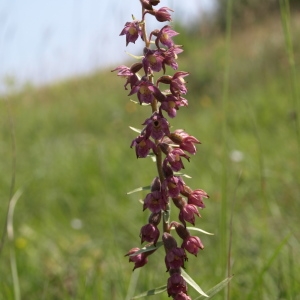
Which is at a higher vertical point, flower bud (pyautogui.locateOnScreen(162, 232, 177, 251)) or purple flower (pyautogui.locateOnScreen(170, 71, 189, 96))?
purple flower (pyautogui.locateOnScreen(170, 71, 189, 96))

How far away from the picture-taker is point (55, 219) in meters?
3.80

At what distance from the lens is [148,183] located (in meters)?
4.05

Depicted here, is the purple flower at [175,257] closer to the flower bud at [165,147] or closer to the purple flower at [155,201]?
the purple flower at [155,201]

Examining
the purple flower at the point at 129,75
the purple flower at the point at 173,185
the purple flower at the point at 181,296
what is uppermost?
the purple flower at the point at 129,75

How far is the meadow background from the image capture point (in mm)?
2029

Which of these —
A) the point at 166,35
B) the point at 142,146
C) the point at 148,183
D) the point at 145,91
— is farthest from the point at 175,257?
the point at 148,183

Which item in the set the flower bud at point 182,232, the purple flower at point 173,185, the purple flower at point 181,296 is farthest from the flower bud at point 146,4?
the purple flower at point 181,296

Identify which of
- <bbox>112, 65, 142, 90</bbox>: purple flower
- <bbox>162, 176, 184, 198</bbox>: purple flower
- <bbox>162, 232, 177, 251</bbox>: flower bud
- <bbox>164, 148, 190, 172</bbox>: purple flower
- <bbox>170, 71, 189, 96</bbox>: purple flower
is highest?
<bbox>112, 65, 142, 90</bbox>: purple flower

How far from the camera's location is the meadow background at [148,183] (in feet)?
6.66

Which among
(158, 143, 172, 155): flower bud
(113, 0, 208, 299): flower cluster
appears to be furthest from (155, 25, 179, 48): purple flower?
(158, 143, 172, 155): flower bud

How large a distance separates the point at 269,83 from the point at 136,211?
383 centimetres

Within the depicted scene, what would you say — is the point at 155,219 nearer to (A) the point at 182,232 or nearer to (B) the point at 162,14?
(A) the point at 182,232

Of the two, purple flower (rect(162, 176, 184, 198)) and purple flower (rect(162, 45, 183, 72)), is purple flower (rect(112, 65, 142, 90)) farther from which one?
purple flower (rect(162, 176, 184, 198))

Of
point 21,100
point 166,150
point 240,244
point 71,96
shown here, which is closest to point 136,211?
point 240,244
